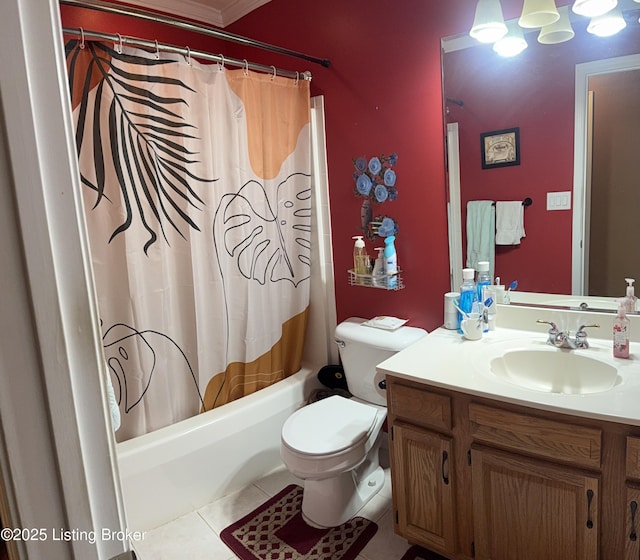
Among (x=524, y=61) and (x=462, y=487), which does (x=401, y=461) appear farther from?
(x=524, y=61)

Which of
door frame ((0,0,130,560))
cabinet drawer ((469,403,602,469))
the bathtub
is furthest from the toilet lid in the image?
door frame ((0,0,130,560))

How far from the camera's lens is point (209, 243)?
213cm

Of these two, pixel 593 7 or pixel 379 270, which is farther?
pixel 379 270

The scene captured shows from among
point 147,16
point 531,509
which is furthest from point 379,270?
point 147,16

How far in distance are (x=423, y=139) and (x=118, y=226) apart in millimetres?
1411

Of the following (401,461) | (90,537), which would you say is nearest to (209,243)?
(401,461)

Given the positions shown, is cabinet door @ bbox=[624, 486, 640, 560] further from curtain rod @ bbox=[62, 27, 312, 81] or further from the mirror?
curtain rod @ bbox=[62, 27, 312, 81]

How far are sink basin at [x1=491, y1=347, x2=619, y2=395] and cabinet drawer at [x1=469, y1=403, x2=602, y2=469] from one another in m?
0.23

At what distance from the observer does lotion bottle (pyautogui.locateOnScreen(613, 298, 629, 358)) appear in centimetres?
153

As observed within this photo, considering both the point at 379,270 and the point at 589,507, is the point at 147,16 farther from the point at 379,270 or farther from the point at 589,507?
the point at 589,507

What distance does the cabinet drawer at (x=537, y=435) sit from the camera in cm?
126

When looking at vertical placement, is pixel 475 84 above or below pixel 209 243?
above

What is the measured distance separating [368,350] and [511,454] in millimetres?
880

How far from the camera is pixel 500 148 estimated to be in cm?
188
